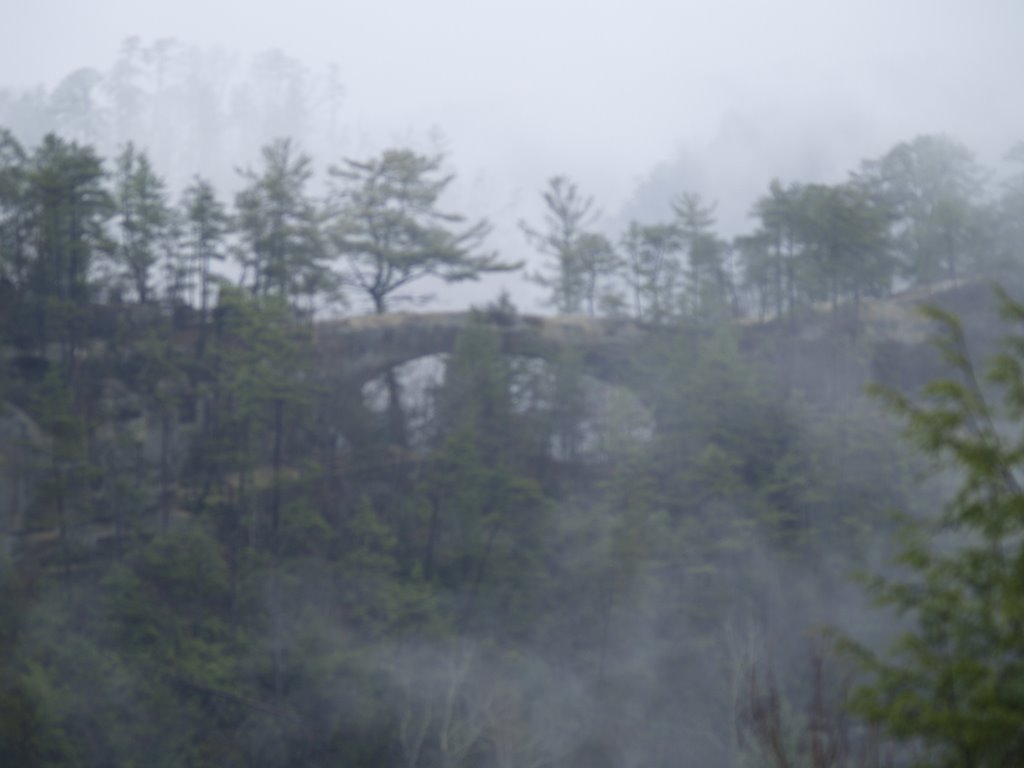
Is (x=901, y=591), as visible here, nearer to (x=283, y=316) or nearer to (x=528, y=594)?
(x=528, y=594)

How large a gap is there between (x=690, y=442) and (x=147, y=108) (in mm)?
50349

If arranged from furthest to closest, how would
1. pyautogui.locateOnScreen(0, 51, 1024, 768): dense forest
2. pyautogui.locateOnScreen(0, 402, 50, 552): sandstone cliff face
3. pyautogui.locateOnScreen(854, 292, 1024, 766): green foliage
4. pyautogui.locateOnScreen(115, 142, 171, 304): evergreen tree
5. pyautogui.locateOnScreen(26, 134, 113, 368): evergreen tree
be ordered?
pyautogui.locateOnScreen(115, 142, 171, 304): evergreen tree → pyautogui.locateOnScreen(26, 134, 113, 368): evergreen tree → pyautogui.locateOnScreen(0, 402, 50, 552): sandstone cliff face → pyautogui.locateOnScreen(0, 51, 1024, 768): dense forest → pyautogui.locateOnScreen(854, 292, 1024, 766): green foliage

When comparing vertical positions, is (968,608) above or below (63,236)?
below

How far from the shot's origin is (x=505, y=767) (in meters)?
15.1

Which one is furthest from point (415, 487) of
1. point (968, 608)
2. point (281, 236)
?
point (968, 608)

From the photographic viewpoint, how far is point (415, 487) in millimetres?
22297

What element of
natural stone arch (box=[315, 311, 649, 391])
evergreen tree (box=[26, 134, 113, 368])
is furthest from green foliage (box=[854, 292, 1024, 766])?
evergreen tree (box=[26, 134, 113, 368])

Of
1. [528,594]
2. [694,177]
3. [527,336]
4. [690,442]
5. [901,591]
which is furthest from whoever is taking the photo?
[694,177]

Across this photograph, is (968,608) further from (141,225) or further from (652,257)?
(652,257)

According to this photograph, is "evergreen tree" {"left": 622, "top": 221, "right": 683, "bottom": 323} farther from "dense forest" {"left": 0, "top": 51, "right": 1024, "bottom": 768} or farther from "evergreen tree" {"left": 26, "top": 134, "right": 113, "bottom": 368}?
"evergreen tree" {"left": 26, "top": 134, "right": 113, "bottom": 368}

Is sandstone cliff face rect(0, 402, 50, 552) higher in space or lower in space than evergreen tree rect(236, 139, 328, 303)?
lower

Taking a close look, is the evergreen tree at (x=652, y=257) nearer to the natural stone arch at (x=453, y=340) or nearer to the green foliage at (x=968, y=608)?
the natural stone arch at (x=453, y=340)

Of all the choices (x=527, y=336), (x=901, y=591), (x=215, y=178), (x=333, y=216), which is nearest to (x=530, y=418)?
(x=527, y=336)

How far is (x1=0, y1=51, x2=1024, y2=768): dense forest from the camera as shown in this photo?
18.0 meters
